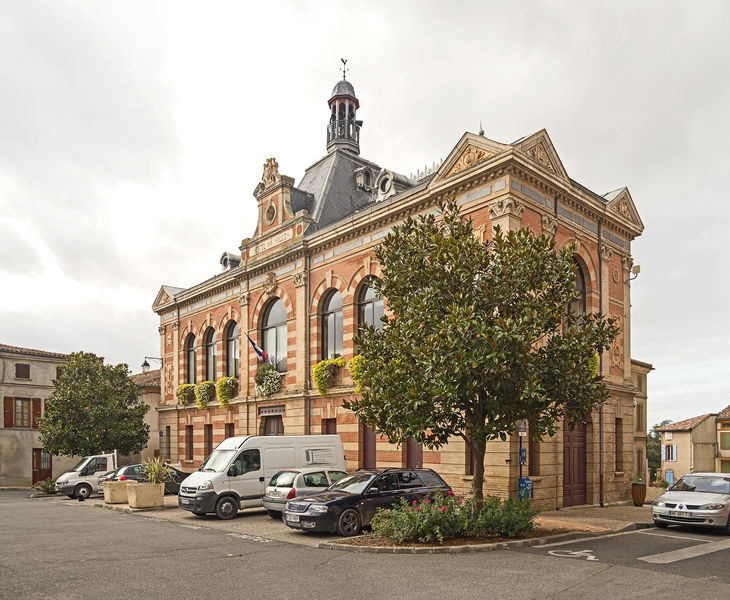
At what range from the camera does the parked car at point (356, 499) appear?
1478 cm

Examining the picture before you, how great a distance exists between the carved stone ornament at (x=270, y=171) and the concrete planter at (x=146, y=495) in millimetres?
14464

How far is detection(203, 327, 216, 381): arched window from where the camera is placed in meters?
35.3

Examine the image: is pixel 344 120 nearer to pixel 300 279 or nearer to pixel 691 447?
pixel 300 279

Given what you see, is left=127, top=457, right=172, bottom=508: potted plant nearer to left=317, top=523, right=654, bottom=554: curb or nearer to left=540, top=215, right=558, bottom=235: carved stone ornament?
left=317, top=523, right=654, bottom=554: curb

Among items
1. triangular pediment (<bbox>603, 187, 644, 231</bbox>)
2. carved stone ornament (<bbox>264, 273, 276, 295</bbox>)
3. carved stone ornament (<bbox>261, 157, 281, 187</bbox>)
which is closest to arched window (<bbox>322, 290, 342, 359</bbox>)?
carved stone ornament (<bbox>264, 273, 276, 295</bbox>)

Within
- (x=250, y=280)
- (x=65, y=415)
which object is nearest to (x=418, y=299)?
(x=250, y=280)

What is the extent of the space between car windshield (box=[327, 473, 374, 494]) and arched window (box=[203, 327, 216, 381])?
67.4 feet

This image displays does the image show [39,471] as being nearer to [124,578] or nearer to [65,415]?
[65,415]

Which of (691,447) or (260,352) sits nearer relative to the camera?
(260,352)

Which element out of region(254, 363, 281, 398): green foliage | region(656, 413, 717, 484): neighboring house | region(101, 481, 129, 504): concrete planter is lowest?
region(656, 413, 717, 484): neighboring house

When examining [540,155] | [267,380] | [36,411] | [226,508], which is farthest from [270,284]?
[36,411]

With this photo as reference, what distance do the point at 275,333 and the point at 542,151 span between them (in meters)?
14.7

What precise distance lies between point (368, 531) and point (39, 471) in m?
32.3

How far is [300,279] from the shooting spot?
2762 cm
